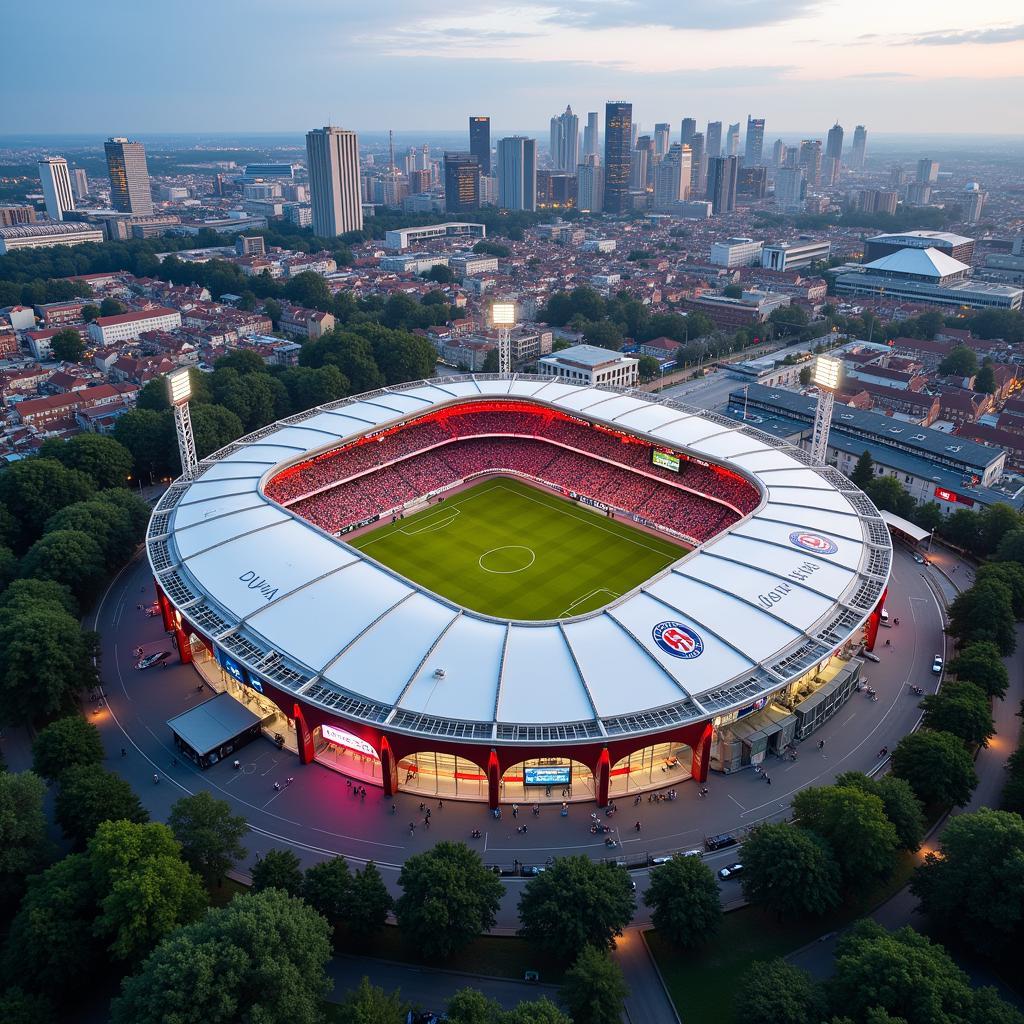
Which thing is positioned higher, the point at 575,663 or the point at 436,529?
the point at 575,663

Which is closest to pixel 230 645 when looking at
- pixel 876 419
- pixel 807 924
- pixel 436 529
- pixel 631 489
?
pixel 436 529

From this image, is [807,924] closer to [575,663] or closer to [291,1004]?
[575,663]

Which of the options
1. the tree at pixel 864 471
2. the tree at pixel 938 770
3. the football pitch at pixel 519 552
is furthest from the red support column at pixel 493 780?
the tree at pixel 864 471

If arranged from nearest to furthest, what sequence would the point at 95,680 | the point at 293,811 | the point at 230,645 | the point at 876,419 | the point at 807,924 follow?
the point at 807,924 < the point at 293,811 < the point at 230,645 < the point at 95,680 < the point at 876,419

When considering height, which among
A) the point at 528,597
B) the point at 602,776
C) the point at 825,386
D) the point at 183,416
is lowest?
the point at 528,597

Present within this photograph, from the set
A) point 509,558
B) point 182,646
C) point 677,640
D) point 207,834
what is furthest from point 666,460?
point 207,834

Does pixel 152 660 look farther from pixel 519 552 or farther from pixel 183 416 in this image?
pixel 519 552
